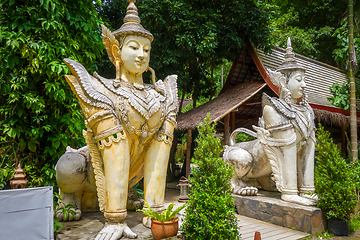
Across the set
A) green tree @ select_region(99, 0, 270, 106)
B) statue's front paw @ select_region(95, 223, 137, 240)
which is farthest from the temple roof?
statue's front paw @ select_region(95, 223, 137, 240)

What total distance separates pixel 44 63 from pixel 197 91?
26.3 feet

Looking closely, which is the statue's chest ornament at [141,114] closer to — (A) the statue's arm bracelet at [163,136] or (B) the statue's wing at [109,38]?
(A) the statue's arm bracelet at [163,136]

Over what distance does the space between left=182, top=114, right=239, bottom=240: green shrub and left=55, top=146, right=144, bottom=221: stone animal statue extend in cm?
111

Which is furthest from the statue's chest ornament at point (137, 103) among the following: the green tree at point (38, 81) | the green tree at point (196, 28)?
the green tree at point (196, 28)

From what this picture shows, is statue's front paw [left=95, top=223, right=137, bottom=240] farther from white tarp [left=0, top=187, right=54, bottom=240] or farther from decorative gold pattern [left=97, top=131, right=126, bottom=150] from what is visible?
decorative gold pattern [left=97, top=131, right=126, bottom=150]

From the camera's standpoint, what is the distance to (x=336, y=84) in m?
9.39

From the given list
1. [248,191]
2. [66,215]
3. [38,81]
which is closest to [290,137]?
[248,191]

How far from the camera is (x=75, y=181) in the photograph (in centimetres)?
330

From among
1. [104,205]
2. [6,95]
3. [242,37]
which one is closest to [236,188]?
[104,205]

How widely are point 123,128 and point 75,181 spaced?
1.07 meters

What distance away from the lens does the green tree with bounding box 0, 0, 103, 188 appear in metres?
4.14

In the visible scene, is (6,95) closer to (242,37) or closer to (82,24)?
(82,24)

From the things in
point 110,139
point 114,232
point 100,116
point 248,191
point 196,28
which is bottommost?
point 248,191

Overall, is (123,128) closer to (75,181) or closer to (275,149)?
(75,181)
